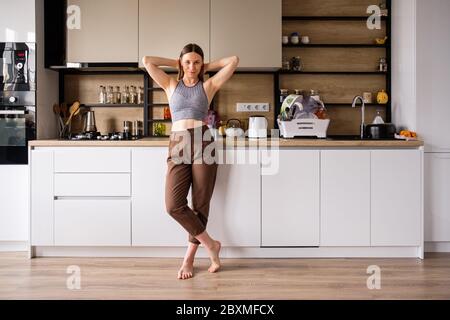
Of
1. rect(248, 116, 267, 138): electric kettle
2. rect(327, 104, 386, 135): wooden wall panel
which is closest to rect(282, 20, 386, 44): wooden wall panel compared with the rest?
rect(327, 104, 386, 135): wooden wall panel

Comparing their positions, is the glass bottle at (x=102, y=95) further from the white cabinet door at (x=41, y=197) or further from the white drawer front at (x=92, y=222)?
the white drawer front at (x=92, y=222)

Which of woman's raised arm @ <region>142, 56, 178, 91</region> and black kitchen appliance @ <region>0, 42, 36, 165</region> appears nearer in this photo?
woman's raised arm @ <region>142, 56, 178, 91</region>

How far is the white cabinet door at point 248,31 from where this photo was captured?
3.66 meters

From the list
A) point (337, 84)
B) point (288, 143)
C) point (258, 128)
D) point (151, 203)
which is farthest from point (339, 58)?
point (151, 203)

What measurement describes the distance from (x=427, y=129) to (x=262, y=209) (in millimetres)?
1377

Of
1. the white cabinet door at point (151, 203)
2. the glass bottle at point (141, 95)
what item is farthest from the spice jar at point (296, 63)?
the white cabinet door at point (151, 203)

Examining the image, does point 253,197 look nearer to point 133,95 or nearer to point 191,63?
point 191,63

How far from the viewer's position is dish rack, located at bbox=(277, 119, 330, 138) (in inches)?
139

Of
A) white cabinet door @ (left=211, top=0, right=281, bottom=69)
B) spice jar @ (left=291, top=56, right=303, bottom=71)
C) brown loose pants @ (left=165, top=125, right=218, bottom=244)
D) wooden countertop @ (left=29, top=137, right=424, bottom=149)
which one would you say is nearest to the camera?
brown loose pants @ (left=165, top=125, right=218, bottom=244)

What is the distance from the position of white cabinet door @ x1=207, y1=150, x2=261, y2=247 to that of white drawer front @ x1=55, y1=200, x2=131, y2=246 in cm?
62

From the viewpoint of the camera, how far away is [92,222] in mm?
3332

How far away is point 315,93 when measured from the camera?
4016mm

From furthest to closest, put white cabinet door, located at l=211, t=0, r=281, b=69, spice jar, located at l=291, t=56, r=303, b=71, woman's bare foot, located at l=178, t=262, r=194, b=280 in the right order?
spice jar, located at l=291, t=56, r=303, b=71 < white cabinet door, located at l=211, t=0, r=281, b=69 < woman's bare foot, located at l=178, t=262, r=194, b=280

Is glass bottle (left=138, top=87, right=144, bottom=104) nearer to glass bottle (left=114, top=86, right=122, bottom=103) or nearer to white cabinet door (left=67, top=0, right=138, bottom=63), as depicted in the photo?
glass bottle (left=114, top=86, right=122, bottom=103)
